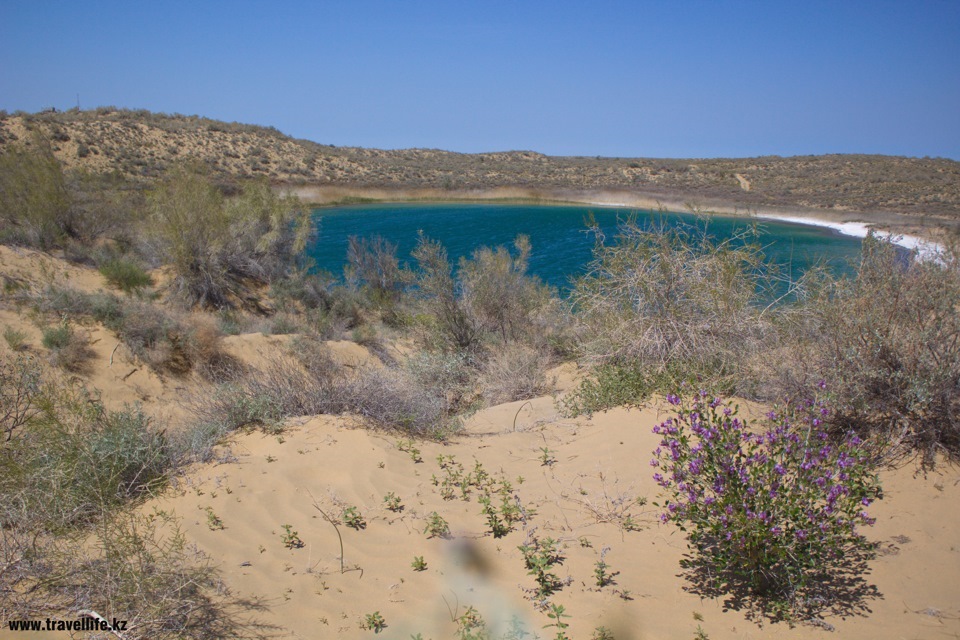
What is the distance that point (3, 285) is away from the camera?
10.8 m

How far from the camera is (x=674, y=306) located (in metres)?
7.61

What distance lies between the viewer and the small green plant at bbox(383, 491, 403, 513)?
14.5 feet

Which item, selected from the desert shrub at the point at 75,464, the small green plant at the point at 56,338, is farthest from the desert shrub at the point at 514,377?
the small green plant at the point at 56,338

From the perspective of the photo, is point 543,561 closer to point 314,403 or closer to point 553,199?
point 314,403

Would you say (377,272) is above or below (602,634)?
above

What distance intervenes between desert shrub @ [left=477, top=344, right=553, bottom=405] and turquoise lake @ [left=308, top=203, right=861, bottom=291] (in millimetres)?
9954

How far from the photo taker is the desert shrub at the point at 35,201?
15039 millimetres

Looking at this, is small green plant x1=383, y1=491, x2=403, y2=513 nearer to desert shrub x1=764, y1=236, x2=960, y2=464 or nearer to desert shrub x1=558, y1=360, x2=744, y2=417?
desert shrub x1=558, y1=360, x2=744, y2=417

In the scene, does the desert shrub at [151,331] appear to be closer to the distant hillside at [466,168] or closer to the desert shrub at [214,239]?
the desert shrub at [214,239]

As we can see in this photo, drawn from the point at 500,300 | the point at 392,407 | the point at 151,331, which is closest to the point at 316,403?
the point at 392,407

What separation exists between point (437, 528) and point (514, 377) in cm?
506

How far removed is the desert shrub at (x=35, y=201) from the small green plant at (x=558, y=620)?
16.8 metres

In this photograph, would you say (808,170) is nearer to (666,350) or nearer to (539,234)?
(539,234)

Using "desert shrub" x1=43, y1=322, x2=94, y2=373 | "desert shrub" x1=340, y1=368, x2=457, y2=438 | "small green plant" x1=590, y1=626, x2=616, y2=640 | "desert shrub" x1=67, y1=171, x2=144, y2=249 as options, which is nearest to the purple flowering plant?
"small green plant" x1=590, y1=626, x2=616, y2=640
